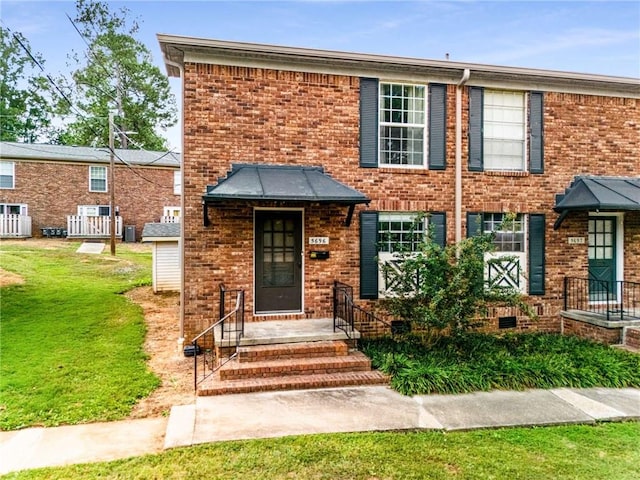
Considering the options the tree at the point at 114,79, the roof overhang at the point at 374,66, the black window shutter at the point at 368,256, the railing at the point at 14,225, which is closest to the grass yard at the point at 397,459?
the black window shutter at the point at 368,256

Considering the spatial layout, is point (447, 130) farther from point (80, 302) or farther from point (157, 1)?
point (80, 302)

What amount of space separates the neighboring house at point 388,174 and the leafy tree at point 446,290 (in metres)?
0.74

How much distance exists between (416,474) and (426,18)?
11064 mm

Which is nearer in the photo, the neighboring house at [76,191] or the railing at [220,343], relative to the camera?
the railing at [220,343]

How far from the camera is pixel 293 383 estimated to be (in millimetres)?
5559

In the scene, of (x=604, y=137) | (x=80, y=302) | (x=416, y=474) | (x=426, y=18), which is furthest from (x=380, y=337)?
(x=426, y=18)

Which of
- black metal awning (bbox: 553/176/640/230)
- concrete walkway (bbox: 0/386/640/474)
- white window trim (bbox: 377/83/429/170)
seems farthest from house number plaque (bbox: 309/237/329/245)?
black metal awning (bbox: 553/176/640/230)

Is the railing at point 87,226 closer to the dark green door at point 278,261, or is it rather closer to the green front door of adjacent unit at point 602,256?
the dark green door at point 278,261

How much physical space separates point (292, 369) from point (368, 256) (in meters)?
2.95

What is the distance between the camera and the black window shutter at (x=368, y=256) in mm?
7879

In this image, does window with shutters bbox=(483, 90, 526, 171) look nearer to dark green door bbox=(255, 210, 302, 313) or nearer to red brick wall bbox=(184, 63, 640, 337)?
red brick wall bbox=(184, 63, 640, 337)

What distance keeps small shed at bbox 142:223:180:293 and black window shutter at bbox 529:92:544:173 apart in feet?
32.8

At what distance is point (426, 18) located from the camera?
35.2 feet

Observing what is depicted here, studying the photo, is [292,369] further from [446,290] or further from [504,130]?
[504,130]
